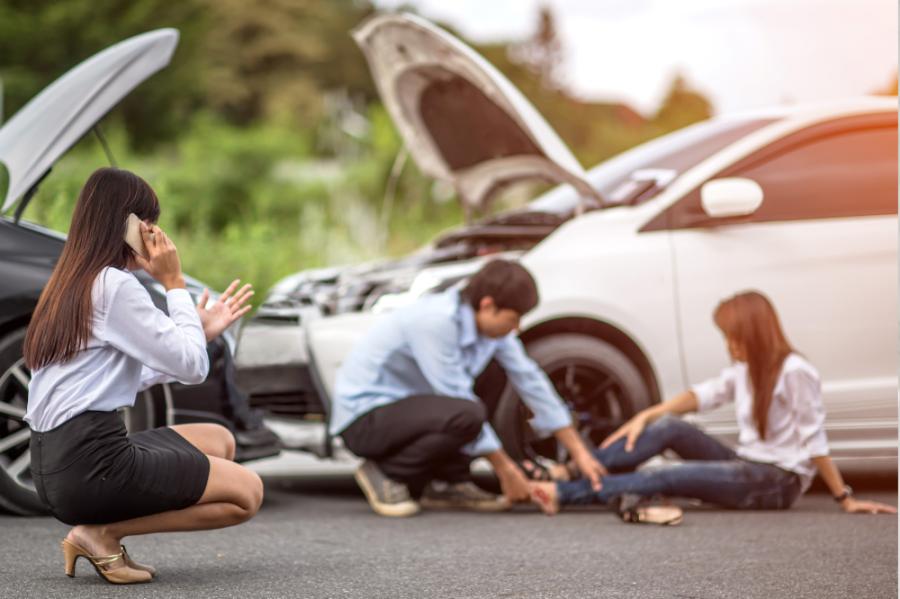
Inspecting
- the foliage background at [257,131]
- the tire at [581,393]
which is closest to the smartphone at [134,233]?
the tire at [581,393]

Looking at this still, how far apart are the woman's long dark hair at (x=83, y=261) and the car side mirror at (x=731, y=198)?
3.10 metres

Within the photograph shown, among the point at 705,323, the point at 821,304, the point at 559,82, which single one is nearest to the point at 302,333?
the point at 705,323

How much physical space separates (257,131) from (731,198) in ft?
84.5

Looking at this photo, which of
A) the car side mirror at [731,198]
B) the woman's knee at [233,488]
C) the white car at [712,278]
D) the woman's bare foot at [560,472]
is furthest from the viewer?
the white car at [712,278]

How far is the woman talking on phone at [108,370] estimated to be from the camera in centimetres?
391

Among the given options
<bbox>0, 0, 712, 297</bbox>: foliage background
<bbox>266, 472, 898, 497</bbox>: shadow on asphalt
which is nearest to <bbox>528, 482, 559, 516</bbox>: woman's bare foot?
<bbox>266, 472, 898, 497</bbox>: shadow on asphalt

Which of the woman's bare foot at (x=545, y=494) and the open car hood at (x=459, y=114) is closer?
the woman's bare foot at (x=545, y=494)

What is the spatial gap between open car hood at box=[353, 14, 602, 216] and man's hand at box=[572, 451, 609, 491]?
1.44 metres

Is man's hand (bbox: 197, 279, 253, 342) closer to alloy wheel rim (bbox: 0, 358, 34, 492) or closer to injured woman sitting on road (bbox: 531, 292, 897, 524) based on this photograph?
alloy wheel rim (bbox: 0, 358, 34, 492)

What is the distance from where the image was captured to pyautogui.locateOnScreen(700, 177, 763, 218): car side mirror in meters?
6.22

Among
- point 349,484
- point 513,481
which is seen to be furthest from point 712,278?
point 349,484

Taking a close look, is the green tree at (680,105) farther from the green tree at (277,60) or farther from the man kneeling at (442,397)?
the man kneeling at (442,397)

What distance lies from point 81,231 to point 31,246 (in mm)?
1833

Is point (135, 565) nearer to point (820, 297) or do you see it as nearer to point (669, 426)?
point (669, 426)
